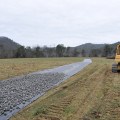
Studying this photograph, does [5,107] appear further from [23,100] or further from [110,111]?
[110,111]

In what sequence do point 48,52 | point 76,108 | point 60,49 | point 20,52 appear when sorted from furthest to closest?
point 48,52 → point 60,49 → point 20,52 → point 76,108

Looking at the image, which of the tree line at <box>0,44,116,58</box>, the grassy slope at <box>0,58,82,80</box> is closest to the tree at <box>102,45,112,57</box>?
the tree line at <box>0,44,116,58</box>

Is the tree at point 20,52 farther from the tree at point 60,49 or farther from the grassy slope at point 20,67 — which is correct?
the grassy slope at point 20,67

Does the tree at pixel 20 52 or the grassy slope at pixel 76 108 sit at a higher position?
the tree at pixel 20 52

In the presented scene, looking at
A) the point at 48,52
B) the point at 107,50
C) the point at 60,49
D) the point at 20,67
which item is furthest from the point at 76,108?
the point at 48,52

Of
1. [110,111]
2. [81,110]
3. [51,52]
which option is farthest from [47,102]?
[51,52]

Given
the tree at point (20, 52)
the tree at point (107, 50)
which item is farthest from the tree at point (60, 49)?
the tree at point (107, 50)

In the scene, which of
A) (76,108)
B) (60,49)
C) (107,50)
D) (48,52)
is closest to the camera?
(76,108)

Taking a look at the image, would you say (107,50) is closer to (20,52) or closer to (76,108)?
(20,52)

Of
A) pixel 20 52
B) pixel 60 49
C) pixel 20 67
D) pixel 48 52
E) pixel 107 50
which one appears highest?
pixel 60 49

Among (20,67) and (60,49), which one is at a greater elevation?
(60,49)

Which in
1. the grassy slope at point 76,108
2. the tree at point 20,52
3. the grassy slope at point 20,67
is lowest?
the grassy slope at point 76,108

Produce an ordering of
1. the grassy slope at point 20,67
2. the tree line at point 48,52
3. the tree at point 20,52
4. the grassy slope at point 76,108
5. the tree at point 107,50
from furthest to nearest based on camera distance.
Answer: the tree at point 107,50
the tree line at point 48,52
the tree at point 20,52
the grassy slope at point 20,67
the grassy slope at point 76,108

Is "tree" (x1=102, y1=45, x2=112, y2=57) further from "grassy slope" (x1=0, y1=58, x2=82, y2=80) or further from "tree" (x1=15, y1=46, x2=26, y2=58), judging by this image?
"grassy slope" (x1=0, y1=58, x2=82, y2=80)
